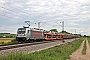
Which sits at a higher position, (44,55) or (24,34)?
(24,34)

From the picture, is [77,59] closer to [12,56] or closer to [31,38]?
[12,56]

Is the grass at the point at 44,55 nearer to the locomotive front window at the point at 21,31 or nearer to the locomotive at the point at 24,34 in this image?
the locomotive at the point at 24,34

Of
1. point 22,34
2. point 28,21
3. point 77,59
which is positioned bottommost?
point 77,59

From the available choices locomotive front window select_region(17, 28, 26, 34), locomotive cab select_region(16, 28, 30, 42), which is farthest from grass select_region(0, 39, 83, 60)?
locomotive front window select_region(17, 28, 26, 34)

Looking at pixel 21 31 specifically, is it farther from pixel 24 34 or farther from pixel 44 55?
pixel 44 55

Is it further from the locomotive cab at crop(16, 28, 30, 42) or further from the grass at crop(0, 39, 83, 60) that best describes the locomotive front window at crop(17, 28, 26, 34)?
the grass at crop(0, 39, 83, 60)

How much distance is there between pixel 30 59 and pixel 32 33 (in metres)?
34.5

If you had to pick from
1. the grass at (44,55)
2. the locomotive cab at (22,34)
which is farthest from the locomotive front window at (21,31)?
the grass at (44,55)

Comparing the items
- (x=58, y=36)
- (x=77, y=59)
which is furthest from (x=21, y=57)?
(x=58, y=36)

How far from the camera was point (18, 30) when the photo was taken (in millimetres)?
43750

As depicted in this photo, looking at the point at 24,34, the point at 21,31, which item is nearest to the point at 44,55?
the point at 24,34

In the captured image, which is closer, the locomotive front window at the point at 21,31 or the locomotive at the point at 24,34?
the locomotive at the point at 24,34

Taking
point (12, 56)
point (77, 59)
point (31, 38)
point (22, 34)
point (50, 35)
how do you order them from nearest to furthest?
point (12, 56), point (77, 59), point (22, 34), point (31, 38), point (50, 35)

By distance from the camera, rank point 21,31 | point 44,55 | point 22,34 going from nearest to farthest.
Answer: point 44,55, point 22,34, point 21,31
